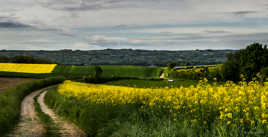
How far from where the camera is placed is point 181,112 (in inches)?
443

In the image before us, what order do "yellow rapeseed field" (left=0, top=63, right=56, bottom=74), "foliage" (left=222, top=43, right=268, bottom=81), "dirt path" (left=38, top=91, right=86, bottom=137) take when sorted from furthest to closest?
"yellow rapeseed field" (left=0, top=63, right=56, bottom=74), "foliage" (left=222, top=43, right=268, bottom=81), "dirt path" (left=38, top=91, right=86, bottom=137)

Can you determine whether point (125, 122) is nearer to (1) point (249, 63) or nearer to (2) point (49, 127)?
(2) point (49, 127)

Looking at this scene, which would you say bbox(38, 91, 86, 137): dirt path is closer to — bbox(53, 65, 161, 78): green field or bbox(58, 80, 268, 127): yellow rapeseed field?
bbox(58, 80, 268, 127): yellow rapeseed field

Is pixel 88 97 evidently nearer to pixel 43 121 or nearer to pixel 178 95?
pixel 43 121

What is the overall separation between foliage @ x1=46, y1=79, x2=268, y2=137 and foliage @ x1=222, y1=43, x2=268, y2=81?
52.0m

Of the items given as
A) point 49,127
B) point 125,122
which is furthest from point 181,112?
point 49,127

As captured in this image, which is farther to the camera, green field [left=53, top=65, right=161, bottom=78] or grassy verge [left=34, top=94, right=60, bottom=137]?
green field [left=53, top=65, right=161, bottom=78]

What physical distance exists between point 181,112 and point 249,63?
193 feet

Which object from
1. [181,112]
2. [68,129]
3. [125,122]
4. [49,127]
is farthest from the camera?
[49,127]

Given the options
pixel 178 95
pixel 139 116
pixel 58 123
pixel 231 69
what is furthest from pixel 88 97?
pixel 231 69

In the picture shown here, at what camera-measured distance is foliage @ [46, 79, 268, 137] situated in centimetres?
851

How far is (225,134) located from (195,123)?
5.70 feet

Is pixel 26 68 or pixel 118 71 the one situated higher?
pixel 26 68

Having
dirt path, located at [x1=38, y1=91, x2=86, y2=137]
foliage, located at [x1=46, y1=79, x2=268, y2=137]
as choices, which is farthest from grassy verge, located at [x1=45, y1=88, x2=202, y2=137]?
dirt path, located at [x1=38, y1=91, x2=86, y2=137]
